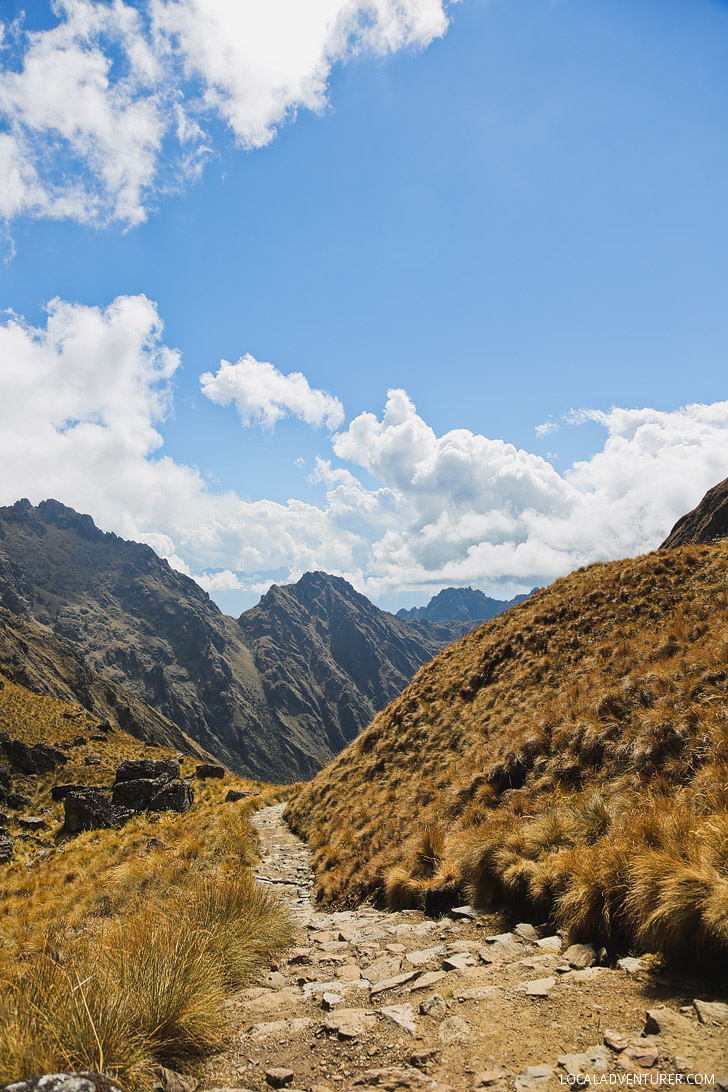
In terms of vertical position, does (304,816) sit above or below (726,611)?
below

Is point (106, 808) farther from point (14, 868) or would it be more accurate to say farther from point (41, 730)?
point (41, 730)

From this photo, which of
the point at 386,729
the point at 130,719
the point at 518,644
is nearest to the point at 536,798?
the point at 518,644

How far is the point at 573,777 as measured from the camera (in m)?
12.0


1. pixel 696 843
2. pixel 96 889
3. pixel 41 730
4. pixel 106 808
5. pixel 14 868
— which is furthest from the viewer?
pixel 41 730

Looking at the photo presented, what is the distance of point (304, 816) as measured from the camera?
953 inches

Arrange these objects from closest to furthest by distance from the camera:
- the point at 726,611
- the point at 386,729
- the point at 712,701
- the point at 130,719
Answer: the point at 712,701, the point at 726,611, the point at 386,729, the point at 130,719

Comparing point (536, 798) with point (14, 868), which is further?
point (14, 868)

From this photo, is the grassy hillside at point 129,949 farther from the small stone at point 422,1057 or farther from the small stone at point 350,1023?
the small stone at point 422,1057

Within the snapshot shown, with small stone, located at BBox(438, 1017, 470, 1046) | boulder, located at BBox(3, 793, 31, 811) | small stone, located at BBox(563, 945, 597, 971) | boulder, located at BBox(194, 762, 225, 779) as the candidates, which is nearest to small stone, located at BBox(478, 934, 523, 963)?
small stone, located at BBox(563, 945, 597, 971)

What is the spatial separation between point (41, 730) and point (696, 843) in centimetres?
6812

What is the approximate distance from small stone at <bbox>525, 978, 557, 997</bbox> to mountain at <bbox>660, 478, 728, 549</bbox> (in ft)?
158

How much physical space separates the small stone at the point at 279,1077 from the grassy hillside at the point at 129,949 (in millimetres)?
773

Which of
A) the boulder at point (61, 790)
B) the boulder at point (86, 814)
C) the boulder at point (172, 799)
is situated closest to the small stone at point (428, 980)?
the boulder at point (86, 814)

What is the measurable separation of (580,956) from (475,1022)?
1.93m
